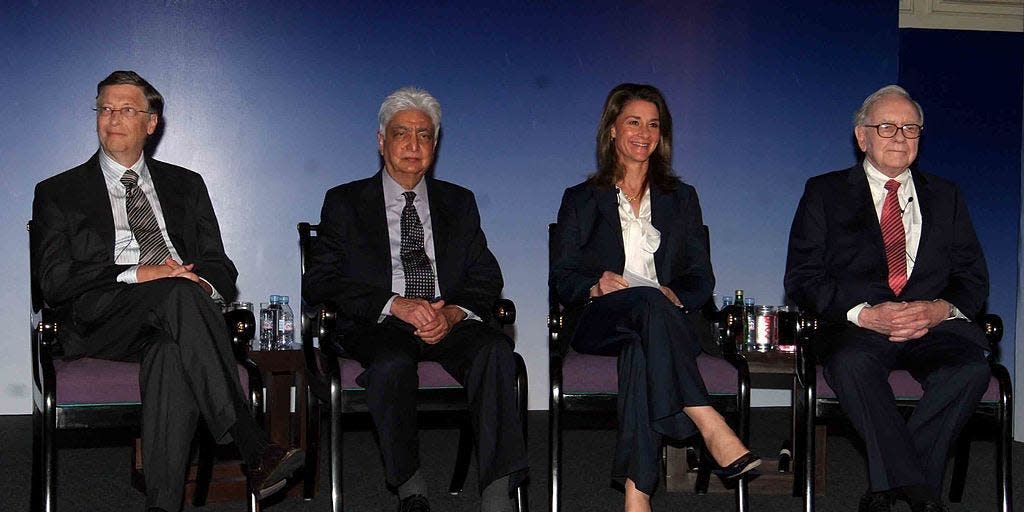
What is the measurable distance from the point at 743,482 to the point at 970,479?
1528 mm

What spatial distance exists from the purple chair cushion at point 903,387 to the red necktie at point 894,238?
36 cm

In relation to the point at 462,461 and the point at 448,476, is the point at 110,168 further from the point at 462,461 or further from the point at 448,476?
the point at 448,476

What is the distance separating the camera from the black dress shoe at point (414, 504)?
3.53 metres

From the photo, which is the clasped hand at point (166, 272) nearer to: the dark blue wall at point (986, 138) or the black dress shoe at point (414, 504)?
the black dress shoe at point (414, 504)

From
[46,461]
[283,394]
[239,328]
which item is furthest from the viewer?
[283,394]

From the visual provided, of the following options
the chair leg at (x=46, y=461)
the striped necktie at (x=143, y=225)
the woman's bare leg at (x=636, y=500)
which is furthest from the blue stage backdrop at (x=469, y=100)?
the woman's bare leg at (x=636, y=500)

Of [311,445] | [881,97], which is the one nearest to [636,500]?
[311,445]

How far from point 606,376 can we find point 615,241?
0.59 m

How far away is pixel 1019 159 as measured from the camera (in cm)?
580

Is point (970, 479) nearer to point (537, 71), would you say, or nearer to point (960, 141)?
point (960, 141)

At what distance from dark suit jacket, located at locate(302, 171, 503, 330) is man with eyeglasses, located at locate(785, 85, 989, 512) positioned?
1.16m

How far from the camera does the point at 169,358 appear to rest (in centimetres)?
339

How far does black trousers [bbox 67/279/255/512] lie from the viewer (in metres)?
3.33

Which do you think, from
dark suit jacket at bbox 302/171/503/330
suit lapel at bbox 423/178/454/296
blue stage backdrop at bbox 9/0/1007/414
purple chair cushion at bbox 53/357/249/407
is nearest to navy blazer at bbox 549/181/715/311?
dark suit jacket at bbox 302/171/503/330
